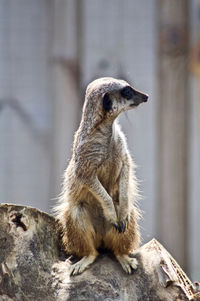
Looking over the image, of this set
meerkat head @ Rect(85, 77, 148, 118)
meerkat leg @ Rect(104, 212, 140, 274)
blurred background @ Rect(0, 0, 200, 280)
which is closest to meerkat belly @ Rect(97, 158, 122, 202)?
meerkat leg @ Rect(104, 212, 140, 274)

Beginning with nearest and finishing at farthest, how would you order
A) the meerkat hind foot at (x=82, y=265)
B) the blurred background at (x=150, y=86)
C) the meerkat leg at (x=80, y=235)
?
1. the meerkat hind foot at (x=82, y=265)
2. the meerkat leg at (x=80, y=235)
3. the blurred background at (x=150, y=86)

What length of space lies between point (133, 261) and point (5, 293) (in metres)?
0.51

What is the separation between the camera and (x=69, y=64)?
4.18 m

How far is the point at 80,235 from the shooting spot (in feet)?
9.32

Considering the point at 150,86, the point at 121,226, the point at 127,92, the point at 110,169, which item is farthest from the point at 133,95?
the point at 150,86

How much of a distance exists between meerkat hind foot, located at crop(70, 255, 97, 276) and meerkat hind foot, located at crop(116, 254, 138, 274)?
109 mm

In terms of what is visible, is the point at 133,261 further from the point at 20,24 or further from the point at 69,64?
the point at 20,24

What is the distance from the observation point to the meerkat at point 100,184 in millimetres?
2785

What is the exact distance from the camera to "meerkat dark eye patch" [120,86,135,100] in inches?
109

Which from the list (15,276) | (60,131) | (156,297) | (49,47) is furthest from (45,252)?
(49,47)

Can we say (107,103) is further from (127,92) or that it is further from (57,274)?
(57,274)

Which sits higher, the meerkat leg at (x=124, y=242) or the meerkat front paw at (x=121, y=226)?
the meerkat front paw at (x=121, y=226)

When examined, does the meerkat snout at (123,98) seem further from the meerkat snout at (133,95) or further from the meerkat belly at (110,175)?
the meerkat belly at (110,175)

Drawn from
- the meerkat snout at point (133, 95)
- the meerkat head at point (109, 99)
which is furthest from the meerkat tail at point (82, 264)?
the meerkat snout at point (133, 95)
